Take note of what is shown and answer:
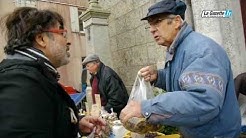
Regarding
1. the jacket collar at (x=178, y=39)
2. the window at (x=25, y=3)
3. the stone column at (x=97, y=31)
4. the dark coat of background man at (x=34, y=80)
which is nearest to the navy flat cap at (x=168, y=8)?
the jacket collar at (x=178, y=39)

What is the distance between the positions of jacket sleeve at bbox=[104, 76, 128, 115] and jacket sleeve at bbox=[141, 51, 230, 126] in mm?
2639

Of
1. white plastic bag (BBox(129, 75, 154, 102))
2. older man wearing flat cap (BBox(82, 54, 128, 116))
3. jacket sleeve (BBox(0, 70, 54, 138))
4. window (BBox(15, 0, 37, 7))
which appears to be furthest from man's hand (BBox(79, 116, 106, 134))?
window (BBox(15, 0, 37, 7))

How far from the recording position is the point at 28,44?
152cm

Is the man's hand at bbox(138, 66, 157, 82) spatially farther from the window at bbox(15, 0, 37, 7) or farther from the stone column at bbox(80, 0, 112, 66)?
the window at bbox(15, 0, 37, 7)

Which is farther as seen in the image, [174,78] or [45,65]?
[174,78]

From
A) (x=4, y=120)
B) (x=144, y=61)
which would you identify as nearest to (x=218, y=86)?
(x=4, y=120)

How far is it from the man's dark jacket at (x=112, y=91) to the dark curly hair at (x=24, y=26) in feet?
8.25

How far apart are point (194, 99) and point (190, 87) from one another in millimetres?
77

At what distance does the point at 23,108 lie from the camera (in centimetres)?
123

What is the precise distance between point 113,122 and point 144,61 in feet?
10.2

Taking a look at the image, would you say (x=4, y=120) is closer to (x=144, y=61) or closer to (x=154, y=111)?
(x=154, y=111)

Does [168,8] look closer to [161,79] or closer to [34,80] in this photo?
[161,79]

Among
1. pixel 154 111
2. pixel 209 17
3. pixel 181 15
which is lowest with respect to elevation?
pixel 154 111

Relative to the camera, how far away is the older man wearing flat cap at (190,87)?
134 cm
